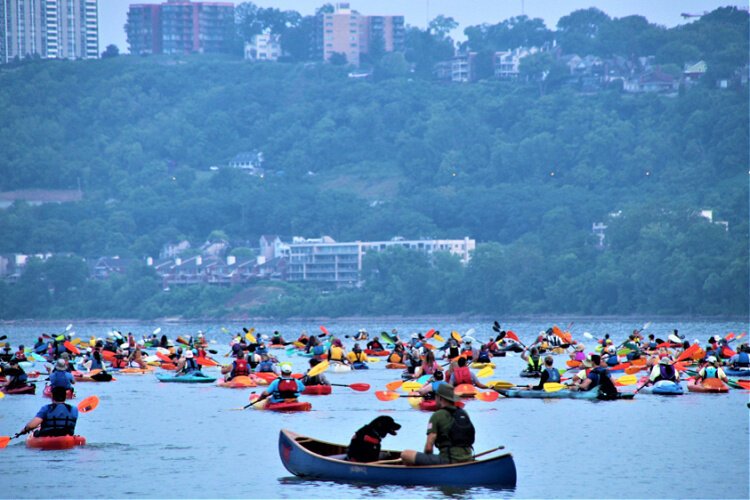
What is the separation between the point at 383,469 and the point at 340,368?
121 feet

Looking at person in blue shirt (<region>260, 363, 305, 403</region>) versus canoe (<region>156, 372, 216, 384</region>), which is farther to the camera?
canoe (<region>156, 372, 216, 384</region>)

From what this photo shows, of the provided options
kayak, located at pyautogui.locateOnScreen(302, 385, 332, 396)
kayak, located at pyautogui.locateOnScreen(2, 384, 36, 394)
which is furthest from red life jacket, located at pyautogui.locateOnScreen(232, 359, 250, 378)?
kayak, located at pyautogui.locateOnScreen(2, 384, 36, 394)

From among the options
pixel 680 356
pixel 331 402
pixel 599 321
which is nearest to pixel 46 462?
pixel 331 402

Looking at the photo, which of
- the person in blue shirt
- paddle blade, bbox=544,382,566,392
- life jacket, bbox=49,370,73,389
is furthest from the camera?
paddle blade, bbox=544,382,566,392

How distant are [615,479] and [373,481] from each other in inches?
238

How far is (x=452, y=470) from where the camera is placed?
29312 millimetres

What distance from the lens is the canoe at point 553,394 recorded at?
48312 mm

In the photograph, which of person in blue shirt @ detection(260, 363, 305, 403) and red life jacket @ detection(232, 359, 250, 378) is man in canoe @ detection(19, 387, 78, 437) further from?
red life jacket @ detection(232, 359, 250, 378)

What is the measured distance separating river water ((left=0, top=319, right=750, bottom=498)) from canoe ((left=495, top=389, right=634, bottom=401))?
0.32 meters

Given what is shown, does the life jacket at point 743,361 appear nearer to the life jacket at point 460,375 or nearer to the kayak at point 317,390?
the kayak at point 317,390

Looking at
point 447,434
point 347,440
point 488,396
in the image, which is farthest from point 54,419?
point 488,396

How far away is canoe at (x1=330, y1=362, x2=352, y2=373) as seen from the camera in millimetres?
66438

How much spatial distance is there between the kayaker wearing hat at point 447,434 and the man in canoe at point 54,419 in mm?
9637

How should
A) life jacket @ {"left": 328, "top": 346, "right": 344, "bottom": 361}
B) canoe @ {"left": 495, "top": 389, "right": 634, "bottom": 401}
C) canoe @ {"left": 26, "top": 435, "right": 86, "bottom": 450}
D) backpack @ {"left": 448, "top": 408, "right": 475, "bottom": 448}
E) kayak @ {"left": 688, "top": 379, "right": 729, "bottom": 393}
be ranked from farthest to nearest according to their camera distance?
life jacket @ {"left": 328, "top": 346, "right": 344, "bottom": 361} < kayak @ {"left": 688, "top": 379, "right": 729, "bottom": 393} < canoe @ {"left": 495, "top": 389, "right": 634, "bottom": 401} < canoe @ {"left": 26, "top": 435, "right": 86, "bottom": 450} < backpack @ {"left": 448, "top": 408, "right": 475, "bottom": 448}
